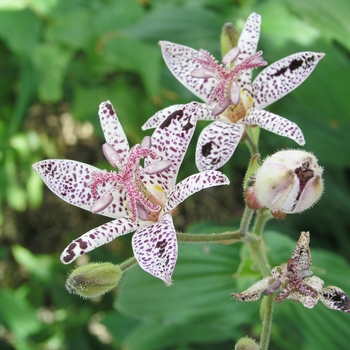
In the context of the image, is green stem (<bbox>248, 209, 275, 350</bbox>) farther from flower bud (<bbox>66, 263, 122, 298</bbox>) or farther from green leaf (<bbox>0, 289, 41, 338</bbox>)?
green leaf (<bbox>0, 289, 41, 338</bbox>)

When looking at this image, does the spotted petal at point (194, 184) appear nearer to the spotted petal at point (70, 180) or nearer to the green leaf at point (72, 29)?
the spotted petal at point (70, 180)

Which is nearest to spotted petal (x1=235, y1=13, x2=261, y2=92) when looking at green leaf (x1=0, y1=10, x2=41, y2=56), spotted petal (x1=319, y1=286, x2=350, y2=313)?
spotted petal (x1=319, y1=286, x2=350, y2=313)

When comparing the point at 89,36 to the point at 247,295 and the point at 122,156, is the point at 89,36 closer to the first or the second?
the point at 122,156

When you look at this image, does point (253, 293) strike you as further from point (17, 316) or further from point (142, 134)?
point (17, 316)

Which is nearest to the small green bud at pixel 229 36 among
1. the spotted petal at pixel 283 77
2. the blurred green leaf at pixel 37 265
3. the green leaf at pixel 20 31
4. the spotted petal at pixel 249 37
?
the spotted petal at pixel 249 37

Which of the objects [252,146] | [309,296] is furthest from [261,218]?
[309,296]
